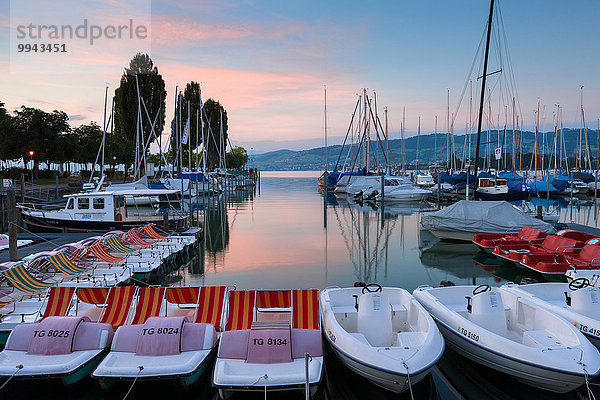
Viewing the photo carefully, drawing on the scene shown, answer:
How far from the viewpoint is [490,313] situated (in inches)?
342

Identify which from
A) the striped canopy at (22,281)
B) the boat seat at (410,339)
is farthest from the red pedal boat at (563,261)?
the striped canopy at (22,281)

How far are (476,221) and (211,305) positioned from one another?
16087 millimetres

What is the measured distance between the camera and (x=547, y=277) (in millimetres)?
14539

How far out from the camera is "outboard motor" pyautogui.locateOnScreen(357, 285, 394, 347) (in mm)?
8430

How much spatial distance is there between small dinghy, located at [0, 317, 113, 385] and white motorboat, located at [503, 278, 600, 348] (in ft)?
29.4

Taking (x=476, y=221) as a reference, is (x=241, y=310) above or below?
below

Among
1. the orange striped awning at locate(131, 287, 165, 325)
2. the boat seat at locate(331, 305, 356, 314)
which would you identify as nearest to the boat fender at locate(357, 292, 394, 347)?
the boat seat at locate(331, 305, 356, 314)

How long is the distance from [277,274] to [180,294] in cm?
723

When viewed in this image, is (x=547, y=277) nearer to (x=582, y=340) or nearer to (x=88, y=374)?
(x=582, y=340)

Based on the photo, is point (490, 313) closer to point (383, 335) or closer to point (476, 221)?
point (383, 335)

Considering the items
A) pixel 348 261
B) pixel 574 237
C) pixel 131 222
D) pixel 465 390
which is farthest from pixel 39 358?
pixel 574 237

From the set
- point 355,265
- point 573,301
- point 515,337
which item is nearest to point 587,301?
point 573,301

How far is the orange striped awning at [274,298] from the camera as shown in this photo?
377 inches

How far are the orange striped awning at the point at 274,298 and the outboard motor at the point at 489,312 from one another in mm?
3819
